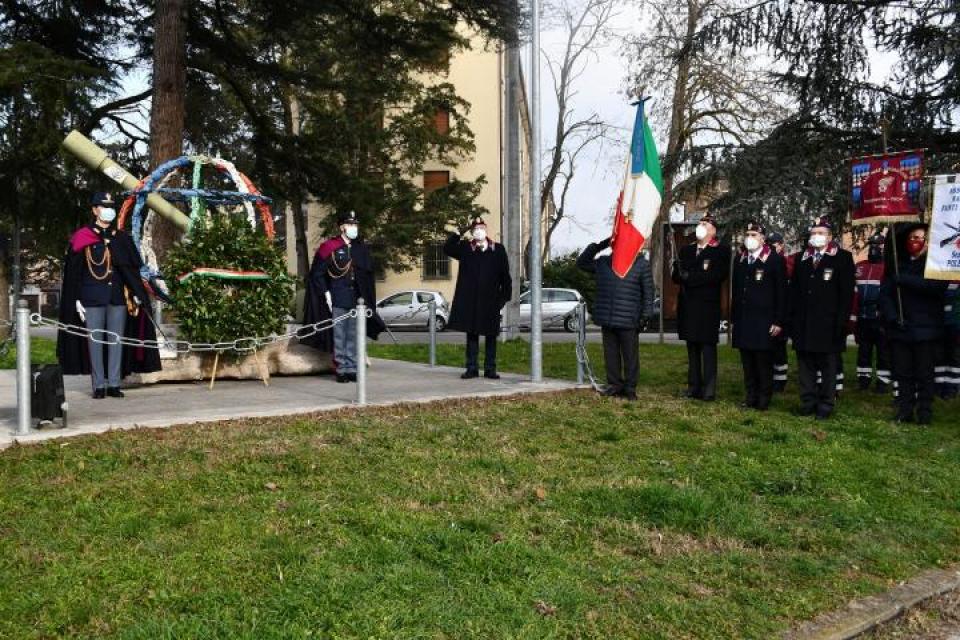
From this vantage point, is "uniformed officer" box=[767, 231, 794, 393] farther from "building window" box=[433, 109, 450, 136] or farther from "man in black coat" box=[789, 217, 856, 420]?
"building window" box=[433, 109, 450, 136]

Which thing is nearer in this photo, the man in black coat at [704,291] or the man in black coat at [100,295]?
the man in black coat at [100,295]

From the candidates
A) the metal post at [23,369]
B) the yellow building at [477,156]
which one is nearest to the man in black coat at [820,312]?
the metal post at [23,369]

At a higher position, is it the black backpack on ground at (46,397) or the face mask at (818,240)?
the face mask at (818,240)

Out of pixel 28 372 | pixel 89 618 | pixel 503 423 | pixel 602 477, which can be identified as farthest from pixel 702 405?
pixel 89 618

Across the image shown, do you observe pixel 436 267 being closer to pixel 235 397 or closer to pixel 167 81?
pixel 167 81

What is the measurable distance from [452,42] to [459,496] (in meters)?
9.72

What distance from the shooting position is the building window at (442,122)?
34.7 meters

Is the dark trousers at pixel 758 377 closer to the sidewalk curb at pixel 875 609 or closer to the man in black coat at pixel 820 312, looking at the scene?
the man in black coat at pixel 820 312

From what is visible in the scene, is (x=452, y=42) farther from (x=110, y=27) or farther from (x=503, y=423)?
(x=503, y=423)

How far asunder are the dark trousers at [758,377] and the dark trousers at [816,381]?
336mm

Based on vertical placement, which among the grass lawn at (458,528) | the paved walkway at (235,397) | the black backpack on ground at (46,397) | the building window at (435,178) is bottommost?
the grass lawn at (458,528)

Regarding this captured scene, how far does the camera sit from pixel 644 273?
9148mm

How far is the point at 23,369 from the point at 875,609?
5.72 m

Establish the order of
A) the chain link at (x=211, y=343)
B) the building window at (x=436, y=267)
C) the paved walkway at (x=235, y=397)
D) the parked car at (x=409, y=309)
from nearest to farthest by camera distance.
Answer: the paved walkway at (x=235, y=397), the chain link at (x=211, y=343), the parked car at (x=409, y=309), the building window at (x=436, y=267)
